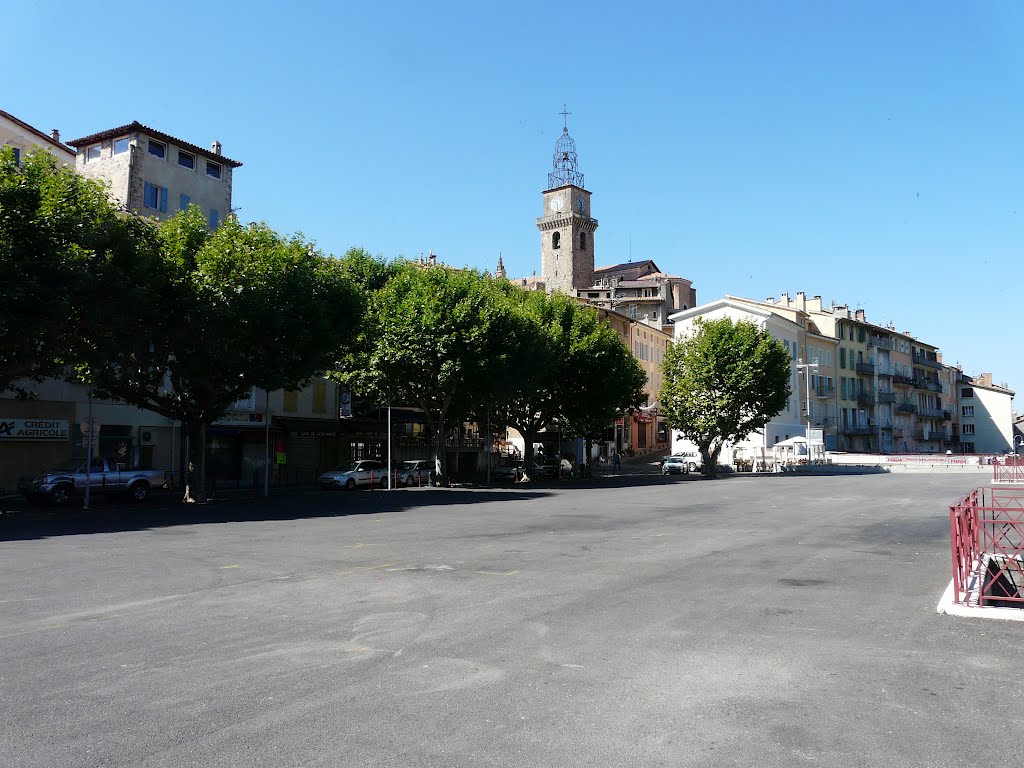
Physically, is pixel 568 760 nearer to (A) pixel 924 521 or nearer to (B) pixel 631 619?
(B) pixel 631 619

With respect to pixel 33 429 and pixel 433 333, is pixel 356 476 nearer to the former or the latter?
pixel 433 333

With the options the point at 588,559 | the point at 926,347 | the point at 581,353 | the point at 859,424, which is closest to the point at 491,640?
the point at 588,559

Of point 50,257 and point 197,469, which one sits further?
point 197,469

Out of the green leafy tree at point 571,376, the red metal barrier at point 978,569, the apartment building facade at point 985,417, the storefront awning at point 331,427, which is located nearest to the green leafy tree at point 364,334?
the storefront awning at point 331,427

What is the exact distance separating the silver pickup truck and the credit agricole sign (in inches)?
178

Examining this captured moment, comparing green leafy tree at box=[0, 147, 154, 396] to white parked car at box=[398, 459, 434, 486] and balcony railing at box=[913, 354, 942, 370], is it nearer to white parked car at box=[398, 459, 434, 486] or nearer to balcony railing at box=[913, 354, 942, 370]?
white parked car at box=[398, 459, 434, 486]

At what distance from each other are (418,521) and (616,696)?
14.9 metres

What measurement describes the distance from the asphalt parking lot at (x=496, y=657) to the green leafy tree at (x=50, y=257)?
8.74 metres

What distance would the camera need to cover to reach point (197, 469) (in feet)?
97.6

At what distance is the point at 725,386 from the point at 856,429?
3984cm

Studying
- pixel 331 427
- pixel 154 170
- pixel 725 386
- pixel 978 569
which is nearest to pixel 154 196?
pixel 154 170

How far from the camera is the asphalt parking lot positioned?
4957 mm

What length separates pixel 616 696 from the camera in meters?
5.91

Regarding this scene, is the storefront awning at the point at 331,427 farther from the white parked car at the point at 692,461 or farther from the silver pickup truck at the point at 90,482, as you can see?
the white parked car at the point at 692,461
